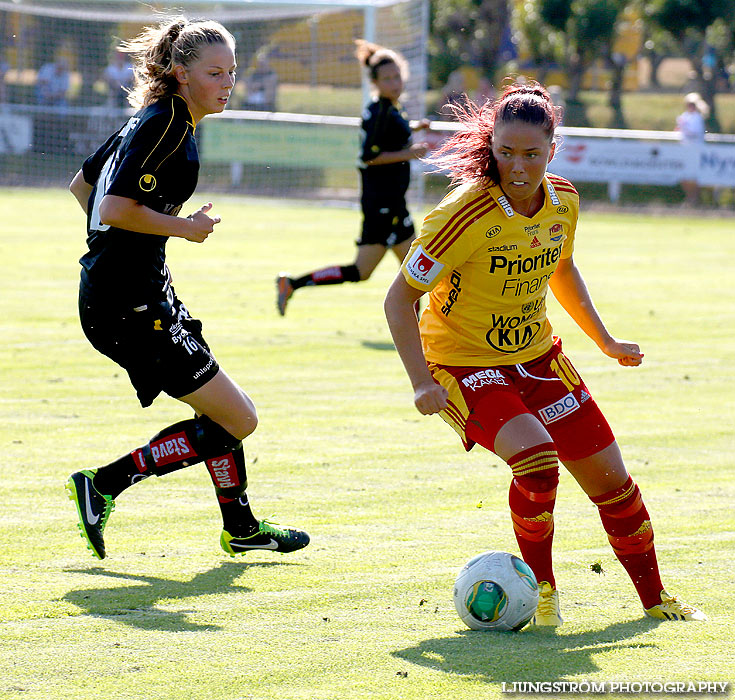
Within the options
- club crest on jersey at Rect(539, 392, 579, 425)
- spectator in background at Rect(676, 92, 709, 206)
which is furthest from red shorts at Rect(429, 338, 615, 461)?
spectator in background at Rect(676, 92, 709, 206)

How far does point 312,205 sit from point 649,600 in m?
19.9

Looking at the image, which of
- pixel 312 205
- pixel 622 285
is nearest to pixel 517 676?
pixel 622 285

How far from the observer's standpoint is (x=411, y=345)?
4.30m

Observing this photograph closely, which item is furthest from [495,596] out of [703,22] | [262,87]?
[703,22]

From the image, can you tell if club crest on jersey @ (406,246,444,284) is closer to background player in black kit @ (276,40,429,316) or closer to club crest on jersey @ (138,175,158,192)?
club crest on jersey @ (138,175,158,192)

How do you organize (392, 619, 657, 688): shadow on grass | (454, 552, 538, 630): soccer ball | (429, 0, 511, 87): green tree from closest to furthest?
(392, 619, 657, 688): shadow on grass < (454, 552, 538, 630): soccer ball < (429, 0, 511, 87): green tree

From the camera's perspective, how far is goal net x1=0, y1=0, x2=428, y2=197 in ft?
75.5

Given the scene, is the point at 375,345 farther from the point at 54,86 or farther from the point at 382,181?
the point at 54,86

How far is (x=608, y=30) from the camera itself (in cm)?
3322

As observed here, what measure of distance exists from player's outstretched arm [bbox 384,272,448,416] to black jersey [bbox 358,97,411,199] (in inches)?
251

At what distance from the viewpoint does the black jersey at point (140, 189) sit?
4.54 m

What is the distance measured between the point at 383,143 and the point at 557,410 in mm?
6491

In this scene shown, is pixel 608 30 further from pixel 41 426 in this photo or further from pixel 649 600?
pixel 649 600

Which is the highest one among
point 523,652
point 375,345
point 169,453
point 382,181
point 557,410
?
point 382,181
